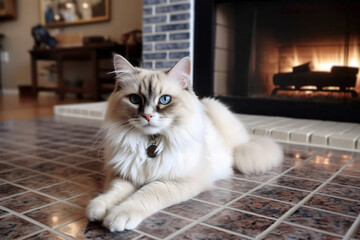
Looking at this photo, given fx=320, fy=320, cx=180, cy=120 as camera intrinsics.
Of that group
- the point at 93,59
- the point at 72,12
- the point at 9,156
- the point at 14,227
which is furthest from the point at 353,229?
the point at 72,12

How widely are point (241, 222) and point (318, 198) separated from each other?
405mm

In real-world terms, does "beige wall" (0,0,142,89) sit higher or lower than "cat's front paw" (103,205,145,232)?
higher

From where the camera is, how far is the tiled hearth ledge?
2038 millimetres

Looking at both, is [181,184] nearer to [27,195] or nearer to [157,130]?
[157,130]

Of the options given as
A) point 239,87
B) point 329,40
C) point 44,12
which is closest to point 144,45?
point 239,87

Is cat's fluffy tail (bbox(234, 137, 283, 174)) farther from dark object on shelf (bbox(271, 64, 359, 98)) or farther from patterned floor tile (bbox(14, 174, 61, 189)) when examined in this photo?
dark object on shelf (bbox(271, 64, 359, 98))

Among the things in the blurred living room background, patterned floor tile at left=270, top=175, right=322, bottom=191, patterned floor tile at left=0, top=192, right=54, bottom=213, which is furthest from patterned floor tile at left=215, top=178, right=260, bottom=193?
the blurred living room background

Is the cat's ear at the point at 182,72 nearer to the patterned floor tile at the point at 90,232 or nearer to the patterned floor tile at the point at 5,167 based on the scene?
the patterned floor tile at the point at 90,232

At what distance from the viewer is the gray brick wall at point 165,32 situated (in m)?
3.05

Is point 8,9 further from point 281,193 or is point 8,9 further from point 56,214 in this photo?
point 281,193

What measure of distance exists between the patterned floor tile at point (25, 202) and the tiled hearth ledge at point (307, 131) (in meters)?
1.53

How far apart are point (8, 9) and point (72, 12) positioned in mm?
2164

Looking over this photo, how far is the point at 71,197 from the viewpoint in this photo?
48.8 inches

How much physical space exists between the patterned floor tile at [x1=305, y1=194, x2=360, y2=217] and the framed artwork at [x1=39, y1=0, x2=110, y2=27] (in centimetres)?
459
